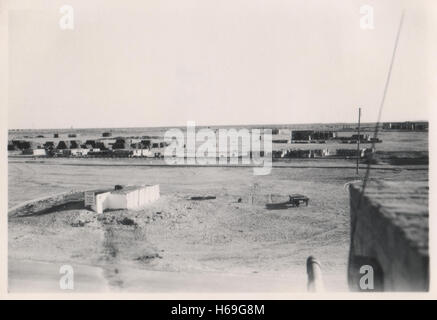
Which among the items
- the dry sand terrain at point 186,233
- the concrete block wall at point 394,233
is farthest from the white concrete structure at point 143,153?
the concrete block wall at point 394,233

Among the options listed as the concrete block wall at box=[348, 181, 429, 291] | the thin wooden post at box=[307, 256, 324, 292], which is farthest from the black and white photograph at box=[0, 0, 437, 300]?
the concrete block wall at box=[348, 181, 429, 291]

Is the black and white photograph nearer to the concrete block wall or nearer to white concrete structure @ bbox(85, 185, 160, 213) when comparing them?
white concrete structure @ bbox(85, 185, 160, 213)

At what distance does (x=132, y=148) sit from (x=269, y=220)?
3060 millimetres

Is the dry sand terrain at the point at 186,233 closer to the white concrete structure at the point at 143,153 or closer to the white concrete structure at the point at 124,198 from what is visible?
the white concrete structure at the point at 124,198

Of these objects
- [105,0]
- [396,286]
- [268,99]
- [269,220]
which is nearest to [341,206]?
[269,220]

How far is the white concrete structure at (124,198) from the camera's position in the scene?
6.22 metres

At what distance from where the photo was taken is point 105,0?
16.3 ft

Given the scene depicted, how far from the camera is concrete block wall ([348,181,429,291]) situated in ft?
9.02

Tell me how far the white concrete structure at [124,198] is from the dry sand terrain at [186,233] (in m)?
0.13

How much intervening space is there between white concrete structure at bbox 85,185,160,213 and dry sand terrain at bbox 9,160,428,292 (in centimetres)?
13

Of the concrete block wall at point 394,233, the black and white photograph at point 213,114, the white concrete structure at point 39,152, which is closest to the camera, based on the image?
the concrete block wall at point 394,233

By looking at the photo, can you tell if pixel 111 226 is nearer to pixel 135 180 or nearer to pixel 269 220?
pixel 135 180

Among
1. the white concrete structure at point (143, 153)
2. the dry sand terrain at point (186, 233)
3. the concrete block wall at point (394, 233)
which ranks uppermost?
the white concrete structure at point (143, 153)

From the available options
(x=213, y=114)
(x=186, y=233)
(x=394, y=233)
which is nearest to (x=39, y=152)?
(x=186, y=233)
